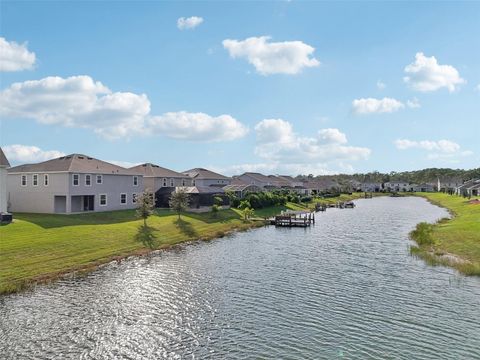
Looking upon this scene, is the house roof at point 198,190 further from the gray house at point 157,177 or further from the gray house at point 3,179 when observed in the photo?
the gray house at point 3,179

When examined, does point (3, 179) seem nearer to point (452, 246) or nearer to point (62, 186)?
point (62, 186)

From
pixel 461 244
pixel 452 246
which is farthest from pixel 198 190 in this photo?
pixel 461 244

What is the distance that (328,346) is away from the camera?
58.2 feet

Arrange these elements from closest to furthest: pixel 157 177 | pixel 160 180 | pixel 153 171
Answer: pixel 157 177
pixel 160 180
pixel 153 171

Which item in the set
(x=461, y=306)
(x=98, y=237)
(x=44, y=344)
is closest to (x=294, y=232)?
(x=98, y=237)

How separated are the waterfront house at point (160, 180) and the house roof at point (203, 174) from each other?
12644mm

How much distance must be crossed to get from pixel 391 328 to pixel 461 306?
598 centimetres

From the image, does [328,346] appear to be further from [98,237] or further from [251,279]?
[98,237]

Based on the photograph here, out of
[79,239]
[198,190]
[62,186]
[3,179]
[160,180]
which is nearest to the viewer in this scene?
[79,239]

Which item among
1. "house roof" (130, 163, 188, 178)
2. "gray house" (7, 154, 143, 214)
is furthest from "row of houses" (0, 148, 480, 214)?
"house roof" (130, 163, 188, 178)

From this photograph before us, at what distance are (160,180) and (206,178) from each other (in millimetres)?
20566

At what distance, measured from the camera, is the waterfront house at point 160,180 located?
70.7 m

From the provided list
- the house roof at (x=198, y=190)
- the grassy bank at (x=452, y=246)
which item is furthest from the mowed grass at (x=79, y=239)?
the grassy bank at (x=452, y=246)

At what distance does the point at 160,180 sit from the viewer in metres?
73.4
